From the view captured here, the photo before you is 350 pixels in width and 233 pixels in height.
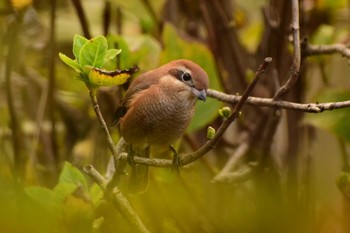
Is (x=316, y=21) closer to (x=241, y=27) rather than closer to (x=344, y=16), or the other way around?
(x=344, y=16)

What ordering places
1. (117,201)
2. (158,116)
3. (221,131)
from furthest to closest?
(158,116), (117,201), (221,131)

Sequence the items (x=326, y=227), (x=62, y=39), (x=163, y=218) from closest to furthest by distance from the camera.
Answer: (x=326, y=227), (x=163, y=218), (x=62, y=39)

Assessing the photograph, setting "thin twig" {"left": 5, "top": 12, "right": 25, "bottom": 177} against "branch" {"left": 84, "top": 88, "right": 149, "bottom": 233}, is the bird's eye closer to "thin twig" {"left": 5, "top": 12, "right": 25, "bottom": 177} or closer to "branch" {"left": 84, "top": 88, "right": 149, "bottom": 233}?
"branch" {"left": 84, "top": 88, "right": 149, "bottom": 233}

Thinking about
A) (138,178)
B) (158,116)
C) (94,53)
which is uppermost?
(94,53)

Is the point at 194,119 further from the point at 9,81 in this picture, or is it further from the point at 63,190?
the point at 63,190

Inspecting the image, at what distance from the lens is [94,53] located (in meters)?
0.97

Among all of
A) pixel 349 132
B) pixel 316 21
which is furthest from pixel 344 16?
pixel 349 132

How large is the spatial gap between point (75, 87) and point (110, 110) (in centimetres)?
24

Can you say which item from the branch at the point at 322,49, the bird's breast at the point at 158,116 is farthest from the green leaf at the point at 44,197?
the branch at the point at 322,49

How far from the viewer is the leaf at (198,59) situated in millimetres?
1448

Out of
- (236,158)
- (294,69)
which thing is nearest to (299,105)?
(294,69)

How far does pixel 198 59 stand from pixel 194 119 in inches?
4.6

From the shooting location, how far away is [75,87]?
6.16 ft

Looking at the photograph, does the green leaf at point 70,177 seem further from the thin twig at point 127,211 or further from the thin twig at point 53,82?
the thin twig at point 53,82
